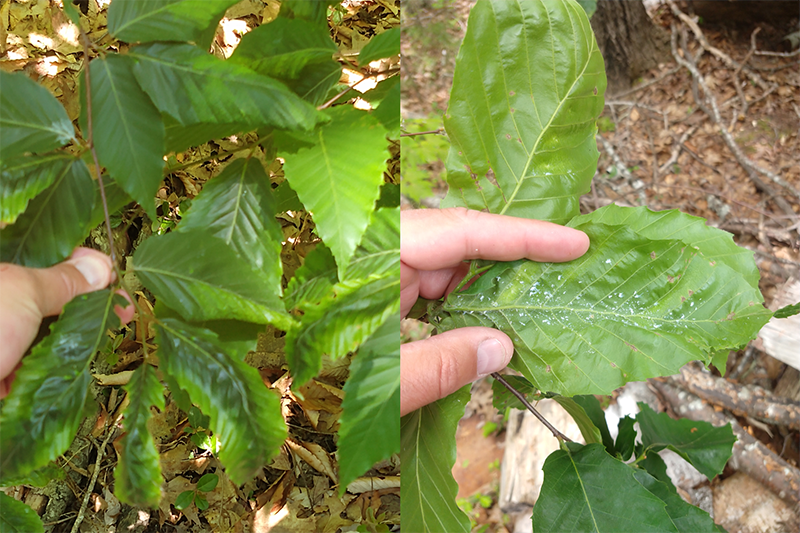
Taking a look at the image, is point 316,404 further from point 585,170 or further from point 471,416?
point 471,416

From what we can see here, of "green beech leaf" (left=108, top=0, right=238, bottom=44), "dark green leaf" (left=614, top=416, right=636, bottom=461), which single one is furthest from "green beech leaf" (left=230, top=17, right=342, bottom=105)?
"dark green leaf" (left=614, top=416, right=636, bottom=461)

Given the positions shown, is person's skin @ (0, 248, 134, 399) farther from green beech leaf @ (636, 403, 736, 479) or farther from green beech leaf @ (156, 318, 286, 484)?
green beech leaf @ (636, 403, 736, 479)

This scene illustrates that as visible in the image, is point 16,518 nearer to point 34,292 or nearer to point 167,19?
point 34,292

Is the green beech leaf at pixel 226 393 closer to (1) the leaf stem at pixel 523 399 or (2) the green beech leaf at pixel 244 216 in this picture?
(2) the green beech leaf at pixel 244 216

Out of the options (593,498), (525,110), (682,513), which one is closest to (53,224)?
(525,110)

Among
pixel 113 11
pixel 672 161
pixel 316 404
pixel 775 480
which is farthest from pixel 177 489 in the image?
pixel 672 161

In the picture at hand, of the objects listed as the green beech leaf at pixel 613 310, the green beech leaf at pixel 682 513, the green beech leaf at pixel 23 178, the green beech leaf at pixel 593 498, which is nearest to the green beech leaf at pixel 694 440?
the green beech leaf at pixel 682 513
